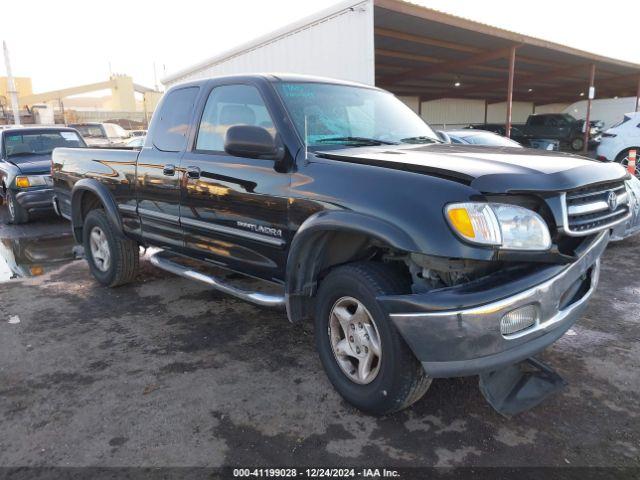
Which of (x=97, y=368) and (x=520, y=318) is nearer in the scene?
A: (x=520, y=318)

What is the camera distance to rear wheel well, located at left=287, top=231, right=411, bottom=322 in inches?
108

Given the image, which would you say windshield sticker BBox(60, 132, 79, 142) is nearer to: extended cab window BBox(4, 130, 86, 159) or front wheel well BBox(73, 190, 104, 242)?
extended cab window BBox(4, 130, 86, 159)

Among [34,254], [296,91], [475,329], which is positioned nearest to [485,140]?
[296,91]

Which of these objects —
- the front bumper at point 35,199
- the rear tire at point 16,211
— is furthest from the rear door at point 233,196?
the rear tire at point 16,211

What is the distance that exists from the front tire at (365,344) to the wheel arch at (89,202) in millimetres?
2670

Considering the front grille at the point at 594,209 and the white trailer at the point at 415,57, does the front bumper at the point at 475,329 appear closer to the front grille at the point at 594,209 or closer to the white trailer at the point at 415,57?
the front grille at the point at 594,209

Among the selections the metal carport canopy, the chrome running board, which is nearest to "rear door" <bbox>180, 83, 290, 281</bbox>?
the chrome running board

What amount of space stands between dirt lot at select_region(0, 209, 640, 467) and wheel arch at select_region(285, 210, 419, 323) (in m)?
0.56

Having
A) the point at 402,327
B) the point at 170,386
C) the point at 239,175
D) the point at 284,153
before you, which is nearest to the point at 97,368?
the point at 170,386

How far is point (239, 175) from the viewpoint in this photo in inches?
127

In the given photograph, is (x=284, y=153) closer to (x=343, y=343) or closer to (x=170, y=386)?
(x=343, y=343)

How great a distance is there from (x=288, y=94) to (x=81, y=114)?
4644 cm

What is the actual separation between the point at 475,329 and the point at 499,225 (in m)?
0.48

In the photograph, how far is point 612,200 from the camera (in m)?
2.65
